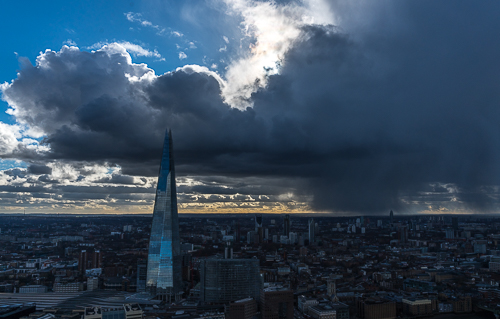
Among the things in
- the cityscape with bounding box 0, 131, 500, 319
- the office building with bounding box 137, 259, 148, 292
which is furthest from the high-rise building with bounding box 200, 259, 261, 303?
the office building with bounding box 137, 259, 148, 292

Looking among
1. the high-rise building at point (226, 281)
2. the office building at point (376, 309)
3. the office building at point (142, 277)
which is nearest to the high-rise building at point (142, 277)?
the office building at point (142, 277)

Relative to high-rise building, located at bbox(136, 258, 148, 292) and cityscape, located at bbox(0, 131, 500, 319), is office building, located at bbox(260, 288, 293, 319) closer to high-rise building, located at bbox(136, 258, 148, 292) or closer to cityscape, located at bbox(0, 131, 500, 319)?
cityscape, located at bbox(0, 131, 500, 319)

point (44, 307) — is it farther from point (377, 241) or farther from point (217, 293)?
point (377, 241)

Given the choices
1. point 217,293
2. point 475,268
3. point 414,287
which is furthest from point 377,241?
point 217,293

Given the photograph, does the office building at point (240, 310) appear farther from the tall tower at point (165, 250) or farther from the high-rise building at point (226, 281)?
the tall tower at point (165, 250)

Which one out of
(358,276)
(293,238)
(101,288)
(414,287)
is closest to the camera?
(101,288)
